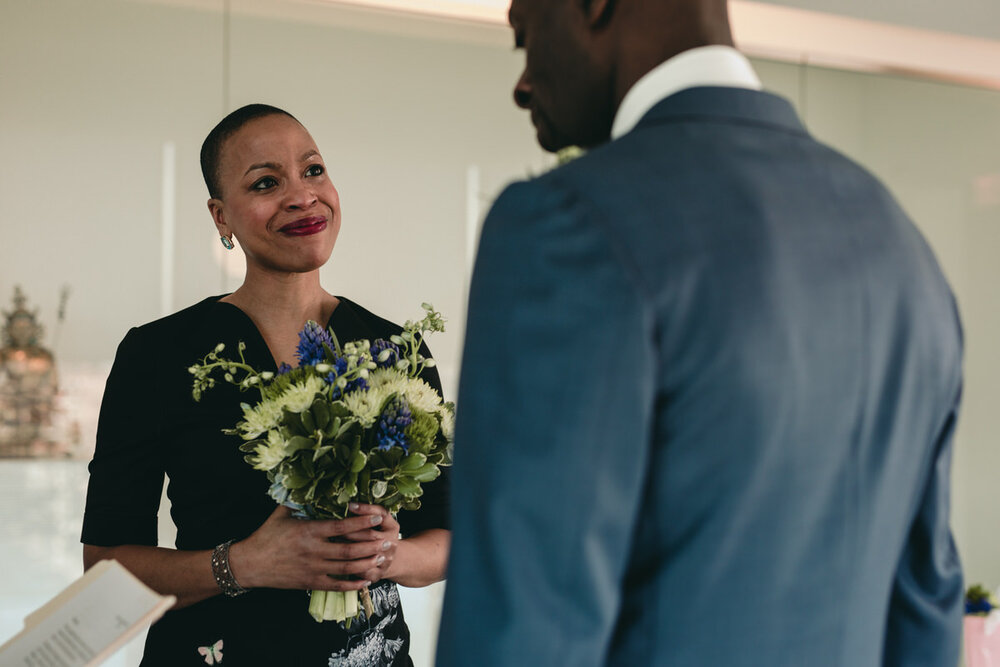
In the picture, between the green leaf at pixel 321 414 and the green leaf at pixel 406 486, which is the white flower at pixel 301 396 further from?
the green leaf at pixel 406 486

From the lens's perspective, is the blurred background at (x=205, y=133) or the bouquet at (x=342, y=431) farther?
the blurred background at (x=205, y=133)

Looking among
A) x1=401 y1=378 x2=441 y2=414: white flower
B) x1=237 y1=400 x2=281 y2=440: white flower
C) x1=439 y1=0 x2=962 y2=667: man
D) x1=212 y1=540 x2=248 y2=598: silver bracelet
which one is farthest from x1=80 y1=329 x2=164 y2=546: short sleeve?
x1=439 y1=0 x2=962 y2=667: man

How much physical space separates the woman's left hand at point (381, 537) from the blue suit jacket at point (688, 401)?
0.84 meters

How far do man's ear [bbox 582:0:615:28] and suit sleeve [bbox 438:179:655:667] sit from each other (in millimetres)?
203

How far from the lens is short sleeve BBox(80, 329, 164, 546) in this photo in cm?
182

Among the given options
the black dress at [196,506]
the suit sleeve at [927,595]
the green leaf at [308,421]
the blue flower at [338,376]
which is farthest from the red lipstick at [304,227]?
the suit sleeve at [927,595]

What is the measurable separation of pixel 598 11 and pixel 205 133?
2.32 meters

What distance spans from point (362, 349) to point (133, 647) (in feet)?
5.56

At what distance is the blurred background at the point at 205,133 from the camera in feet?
8.85

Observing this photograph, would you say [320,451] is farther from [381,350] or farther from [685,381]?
[685,381]

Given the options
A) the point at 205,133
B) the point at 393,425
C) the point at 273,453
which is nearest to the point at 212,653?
the point at 273,453

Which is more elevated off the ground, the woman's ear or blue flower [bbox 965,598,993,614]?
the woman's ear

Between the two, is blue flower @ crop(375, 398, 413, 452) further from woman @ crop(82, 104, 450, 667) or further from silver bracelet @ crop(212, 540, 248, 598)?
silver bracelet @ crop(212, 540, 248, 598)

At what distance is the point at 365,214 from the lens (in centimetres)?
308
